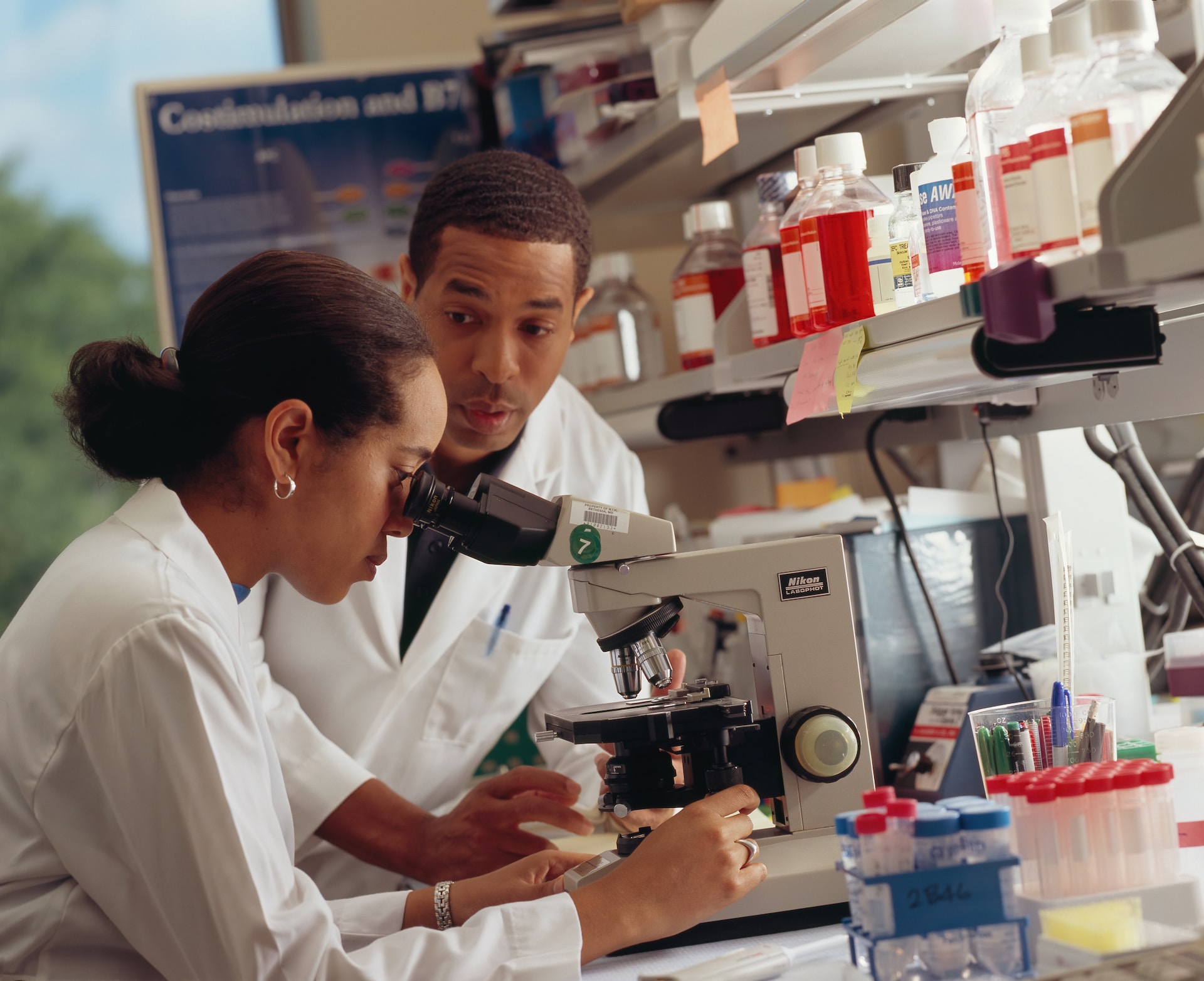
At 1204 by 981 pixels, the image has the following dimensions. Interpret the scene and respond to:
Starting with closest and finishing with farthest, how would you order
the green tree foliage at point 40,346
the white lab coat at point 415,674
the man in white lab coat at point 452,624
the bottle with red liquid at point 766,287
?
1. the bottle with red liquid at point 766,287
2. the man in white lab coat at point 452,624
3. the white lab coat at point 415,674
4. the green tree foliage at point 40,346

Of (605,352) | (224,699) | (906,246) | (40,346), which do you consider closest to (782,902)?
(224,699)

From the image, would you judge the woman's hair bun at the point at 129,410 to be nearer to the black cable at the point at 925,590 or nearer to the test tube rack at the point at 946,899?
the test tube rack at the point at 946,899

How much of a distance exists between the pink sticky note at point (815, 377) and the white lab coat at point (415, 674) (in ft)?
1.85

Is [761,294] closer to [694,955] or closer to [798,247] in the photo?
[798,247]

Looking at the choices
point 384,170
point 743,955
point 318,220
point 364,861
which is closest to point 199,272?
point 318,220

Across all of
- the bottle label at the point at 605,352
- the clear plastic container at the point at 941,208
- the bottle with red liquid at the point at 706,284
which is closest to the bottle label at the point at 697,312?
the bottle with red liquid at the point at 706,284

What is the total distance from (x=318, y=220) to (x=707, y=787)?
6.73 ft

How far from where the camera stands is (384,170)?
296 cm

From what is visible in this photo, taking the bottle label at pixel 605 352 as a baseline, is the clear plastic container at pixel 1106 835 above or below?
below

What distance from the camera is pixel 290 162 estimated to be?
2.90 metres

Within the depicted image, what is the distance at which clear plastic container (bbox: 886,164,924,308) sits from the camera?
129 centimetres

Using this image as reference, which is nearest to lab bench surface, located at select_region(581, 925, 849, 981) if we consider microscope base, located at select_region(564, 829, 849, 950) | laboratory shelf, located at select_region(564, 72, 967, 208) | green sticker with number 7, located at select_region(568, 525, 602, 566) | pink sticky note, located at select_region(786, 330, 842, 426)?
microscope base, located at select_region(564, 829, 849, 950)

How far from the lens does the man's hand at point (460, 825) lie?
1.51m

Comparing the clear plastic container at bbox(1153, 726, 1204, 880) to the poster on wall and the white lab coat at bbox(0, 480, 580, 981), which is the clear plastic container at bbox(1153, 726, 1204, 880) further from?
the poster on wall
